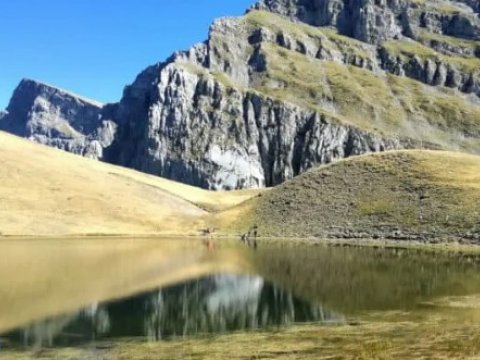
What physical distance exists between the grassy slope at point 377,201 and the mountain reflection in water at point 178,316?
59.8 meters

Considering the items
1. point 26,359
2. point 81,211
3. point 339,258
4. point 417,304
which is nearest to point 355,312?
point 417,304

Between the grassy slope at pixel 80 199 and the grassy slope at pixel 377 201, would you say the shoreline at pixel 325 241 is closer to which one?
the grassy slope at pixel 377 201

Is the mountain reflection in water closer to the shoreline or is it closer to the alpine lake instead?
the alpine lake

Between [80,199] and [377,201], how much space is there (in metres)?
59.6

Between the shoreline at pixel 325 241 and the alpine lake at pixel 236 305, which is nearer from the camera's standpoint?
the alpine lake at pixel 236 305

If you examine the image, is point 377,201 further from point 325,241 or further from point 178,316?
point 178,316

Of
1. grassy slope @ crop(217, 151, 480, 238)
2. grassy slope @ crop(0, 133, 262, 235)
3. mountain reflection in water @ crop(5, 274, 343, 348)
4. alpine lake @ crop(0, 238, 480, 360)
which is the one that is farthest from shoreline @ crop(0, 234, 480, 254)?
mountain reflection in water @ crop(5, 274, 343, 348)

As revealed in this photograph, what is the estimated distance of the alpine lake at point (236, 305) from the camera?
27.8 meters

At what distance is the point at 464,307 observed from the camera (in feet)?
126

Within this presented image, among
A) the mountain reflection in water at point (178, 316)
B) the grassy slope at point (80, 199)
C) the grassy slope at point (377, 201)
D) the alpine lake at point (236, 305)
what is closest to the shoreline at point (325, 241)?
the grassy slope at point (377, 201)

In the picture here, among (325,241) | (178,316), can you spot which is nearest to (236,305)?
(178,316)

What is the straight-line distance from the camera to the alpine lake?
27750mm

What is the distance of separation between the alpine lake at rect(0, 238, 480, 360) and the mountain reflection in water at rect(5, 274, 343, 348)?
89 millimetres

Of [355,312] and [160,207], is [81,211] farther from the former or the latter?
[355,312]
